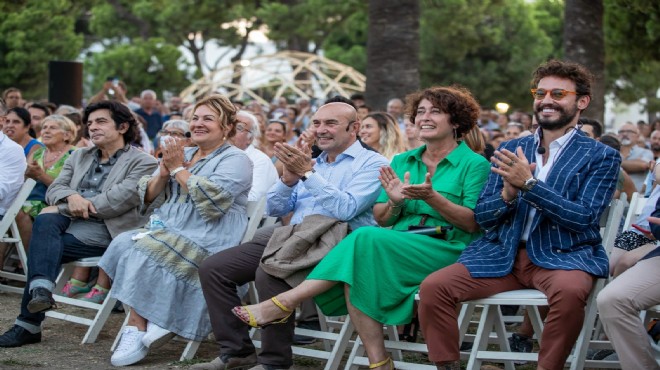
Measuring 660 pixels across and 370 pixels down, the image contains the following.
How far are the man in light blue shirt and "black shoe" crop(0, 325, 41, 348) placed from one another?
1.49 meters

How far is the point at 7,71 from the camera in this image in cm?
2775

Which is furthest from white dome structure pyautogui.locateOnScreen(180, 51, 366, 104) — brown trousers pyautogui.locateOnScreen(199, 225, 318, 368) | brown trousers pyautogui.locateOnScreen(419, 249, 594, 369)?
brown trousers pyautogui.locateOnScreen(419, 249, 594, 369)

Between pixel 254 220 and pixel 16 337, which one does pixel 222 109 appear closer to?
pixel 254 220

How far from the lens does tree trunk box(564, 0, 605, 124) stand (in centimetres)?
1404

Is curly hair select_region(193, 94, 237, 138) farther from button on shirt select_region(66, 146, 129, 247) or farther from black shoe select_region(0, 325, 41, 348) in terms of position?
black shoe select_region(0, 325, 41, 348)

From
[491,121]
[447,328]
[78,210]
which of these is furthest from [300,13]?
[447,328]

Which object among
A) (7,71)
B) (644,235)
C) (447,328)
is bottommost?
(7,71)

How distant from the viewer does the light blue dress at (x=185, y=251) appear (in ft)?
23.1

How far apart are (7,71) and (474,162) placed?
23527 millimetres

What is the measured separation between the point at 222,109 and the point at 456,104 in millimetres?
1796

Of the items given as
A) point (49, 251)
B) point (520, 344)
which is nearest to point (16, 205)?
point (49, 251)

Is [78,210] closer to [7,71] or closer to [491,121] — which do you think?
[491,121]

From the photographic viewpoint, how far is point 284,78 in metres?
30.1

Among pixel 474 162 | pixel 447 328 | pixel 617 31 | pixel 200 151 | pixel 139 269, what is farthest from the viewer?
pixel 617 31
